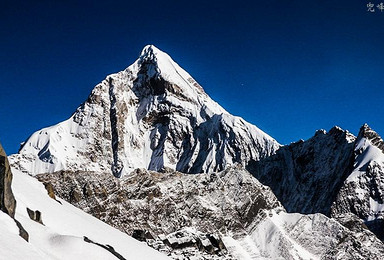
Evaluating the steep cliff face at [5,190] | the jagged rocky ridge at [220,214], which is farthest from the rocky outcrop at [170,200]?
the steep cliff face at [5,190]

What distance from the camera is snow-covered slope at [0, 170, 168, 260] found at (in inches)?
700

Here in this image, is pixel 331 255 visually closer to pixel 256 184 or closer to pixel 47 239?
pixel 256 184

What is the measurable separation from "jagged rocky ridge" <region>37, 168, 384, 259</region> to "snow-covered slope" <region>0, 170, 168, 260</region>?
275ft

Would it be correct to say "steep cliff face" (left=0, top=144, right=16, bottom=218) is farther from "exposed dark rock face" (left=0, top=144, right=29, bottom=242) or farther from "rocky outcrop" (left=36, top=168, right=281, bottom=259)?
"rocky outcrop" (left=36, top=168, right=281, bottom=259)

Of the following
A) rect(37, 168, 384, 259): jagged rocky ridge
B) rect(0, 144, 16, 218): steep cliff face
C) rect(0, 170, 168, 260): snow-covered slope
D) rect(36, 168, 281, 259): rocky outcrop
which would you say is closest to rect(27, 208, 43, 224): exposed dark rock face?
rect(0, 170, 168, 260): snow-covered slope

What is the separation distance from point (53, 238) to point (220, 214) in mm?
126244

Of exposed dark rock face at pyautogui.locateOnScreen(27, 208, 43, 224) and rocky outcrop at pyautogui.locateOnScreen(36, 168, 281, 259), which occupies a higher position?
rocky outcrop at pyautogui.locateOnScreen(36, 168, 281, 259)

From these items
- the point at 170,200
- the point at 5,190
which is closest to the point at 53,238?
the point at 5,190

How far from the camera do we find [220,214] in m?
146

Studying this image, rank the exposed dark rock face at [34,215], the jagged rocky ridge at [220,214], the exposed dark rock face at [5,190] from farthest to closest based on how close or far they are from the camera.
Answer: the jagged rocky ridge at [220,214]
the exposed dark rock face at [34,215]
the exposed dark rock face at [5,190]

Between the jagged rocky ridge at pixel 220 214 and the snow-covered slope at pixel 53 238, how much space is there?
3304 inches

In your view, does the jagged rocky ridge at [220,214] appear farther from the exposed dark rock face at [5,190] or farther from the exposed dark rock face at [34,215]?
the exposed dark rock face at [5,190]

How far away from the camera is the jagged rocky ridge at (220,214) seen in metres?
126

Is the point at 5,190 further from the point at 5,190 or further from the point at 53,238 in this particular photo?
the point at 53,238
